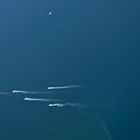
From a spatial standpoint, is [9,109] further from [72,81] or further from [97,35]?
[97,35]

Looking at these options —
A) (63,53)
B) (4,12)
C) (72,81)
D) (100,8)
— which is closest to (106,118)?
(72,81)

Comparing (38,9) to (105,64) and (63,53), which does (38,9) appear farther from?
(105,64)

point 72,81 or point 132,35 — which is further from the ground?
point 132,35

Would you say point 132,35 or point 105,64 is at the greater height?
point 132,35

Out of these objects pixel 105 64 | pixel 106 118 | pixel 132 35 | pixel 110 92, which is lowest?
pixel 106 118

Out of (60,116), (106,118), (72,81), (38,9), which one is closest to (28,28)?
(38,9)
